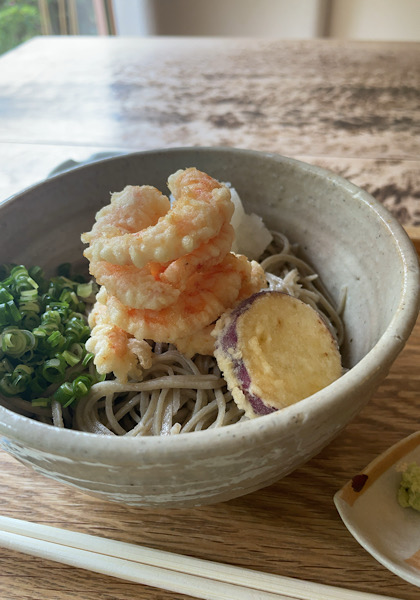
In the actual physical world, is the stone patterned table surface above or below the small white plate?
above

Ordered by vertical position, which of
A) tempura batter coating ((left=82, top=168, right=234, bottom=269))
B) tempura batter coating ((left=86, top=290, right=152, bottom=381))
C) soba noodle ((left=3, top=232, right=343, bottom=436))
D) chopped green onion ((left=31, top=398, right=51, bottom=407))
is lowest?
soba noodle ((left=3, top=232, right=343, bottom=436))

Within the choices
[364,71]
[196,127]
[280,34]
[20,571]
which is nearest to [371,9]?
[280,34]

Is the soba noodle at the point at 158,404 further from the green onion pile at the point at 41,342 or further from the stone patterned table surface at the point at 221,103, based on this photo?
the stone patterned table surface at the point at 221,103

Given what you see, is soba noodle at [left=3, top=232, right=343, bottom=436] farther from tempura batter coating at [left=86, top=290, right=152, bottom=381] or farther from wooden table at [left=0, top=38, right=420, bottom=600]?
wooden table at [left=0, top=38, right=420, bottom=600]

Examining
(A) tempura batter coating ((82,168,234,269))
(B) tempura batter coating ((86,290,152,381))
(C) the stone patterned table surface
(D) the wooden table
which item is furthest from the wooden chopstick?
(C) the stone patterned table surface

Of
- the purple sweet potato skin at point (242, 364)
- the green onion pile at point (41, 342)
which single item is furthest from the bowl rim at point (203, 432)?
the green onion pile at point (41, 342)

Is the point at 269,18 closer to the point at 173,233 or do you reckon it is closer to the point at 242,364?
the point at 173,233
